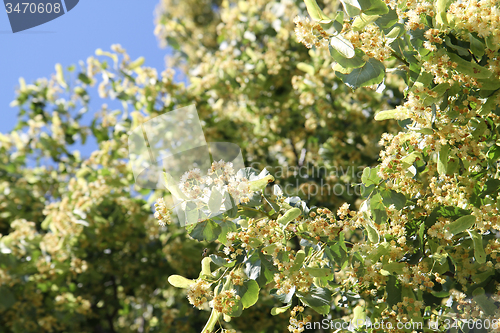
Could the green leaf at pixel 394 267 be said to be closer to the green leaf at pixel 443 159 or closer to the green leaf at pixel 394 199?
the green leaf at pixel 394 199

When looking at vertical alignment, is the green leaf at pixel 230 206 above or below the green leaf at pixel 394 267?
above

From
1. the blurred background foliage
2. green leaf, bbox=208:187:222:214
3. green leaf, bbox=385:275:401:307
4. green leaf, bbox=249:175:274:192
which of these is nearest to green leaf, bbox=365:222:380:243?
green leaf, bbox=385:275:401:307

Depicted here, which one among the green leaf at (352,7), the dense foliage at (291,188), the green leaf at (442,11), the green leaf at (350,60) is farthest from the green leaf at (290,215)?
the green leaf at (442,11)

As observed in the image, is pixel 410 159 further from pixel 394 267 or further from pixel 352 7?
pixel 352 7

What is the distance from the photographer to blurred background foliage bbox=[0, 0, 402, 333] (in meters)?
2.84

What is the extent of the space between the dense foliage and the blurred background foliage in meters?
0.02

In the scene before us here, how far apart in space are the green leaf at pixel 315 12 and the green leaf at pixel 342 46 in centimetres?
5

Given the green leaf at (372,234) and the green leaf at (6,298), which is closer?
the green leaf at (372,234)

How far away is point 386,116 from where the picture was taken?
4.25 ft

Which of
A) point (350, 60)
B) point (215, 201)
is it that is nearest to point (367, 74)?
point (350, 60)

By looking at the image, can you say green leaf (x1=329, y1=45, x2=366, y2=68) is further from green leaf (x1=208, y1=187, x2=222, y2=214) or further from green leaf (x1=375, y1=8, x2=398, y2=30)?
green leaf (x1=208, y1=187, x2=222, y2=214)

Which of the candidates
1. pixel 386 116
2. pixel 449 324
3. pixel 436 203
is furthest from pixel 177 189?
pixel 449 324

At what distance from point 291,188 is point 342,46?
1969 mm

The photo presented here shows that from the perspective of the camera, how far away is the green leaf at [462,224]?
1.07 meters
